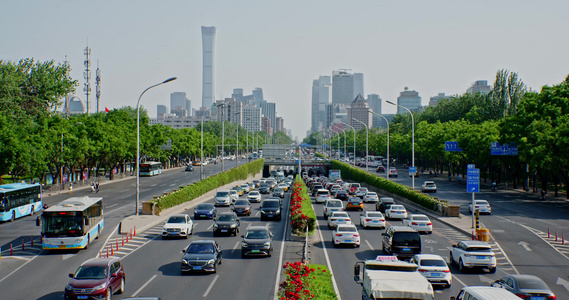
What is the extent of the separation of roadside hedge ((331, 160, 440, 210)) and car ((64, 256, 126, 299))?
3188 cm

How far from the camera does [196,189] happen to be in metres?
53.8

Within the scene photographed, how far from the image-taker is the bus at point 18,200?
40.2 meters

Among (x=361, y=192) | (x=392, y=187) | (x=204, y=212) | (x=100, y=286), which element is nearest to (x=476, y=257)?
(x=100, y=286)

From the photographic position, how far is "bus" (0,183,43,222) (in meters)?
40.2

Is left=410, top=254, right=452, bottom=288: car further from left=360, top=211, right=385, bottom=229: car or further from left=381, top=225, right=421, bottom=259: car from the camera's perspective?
left=360, top=211, right=385, bottom=229: car

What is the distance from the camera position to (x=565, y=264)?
25266 mm

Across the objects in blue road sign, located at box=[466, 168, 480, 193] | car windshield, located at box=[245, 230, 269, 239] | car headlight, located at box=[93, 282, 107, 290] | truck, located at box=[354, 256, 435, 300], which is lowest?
car headlight, located at box=[93, 282, 107, 290]

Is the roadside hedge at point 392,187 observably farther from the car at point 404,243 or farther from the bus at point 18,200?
the bus at point 18,200

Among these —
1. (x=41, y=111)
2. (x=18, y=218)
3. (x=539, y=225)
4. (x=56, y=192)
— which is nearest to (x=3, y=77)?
(x=41, y=111)

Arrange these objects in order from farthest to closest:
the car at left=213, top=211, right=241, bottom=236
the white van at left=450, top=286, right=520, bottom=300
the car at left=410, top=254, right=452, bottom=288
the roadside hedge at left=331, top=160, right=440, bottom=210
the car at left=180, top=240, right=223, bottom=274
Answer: the roadside hedge at left=331, top=160, right=440, bottom=210, the car at left=213, top=211, right=241, bottom=236, the car at left=180, top=240, right=223, bottom=274, the car at left=410, top=254, right=452, bottom=288, the white van at left=450, top=286, right=520, bottom=300

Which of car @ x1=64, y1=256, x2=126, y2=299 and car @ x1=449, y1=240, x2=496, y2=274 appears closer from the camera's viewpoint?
car @ x1=64, y1=256, x2=126, y2=299

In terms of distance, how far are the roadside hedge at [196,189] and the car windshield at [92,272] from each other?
23.1 metres

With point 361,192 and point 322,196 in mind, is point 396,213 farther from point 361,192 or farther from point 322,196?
point 361,192

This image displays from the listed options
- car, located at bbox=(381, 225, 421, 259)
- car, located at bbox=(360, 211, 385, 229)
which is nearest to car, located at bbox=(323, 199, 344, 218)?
car, located at bbox=(360, 211, 385, 229)
